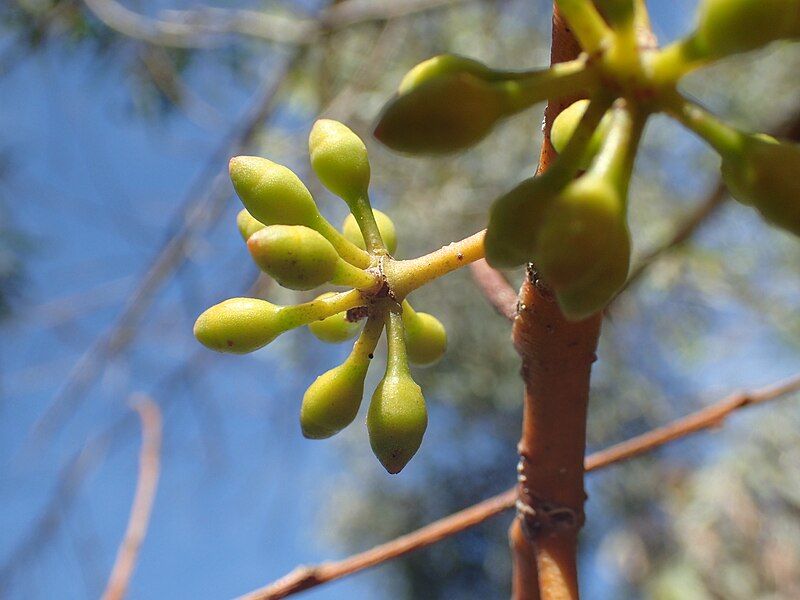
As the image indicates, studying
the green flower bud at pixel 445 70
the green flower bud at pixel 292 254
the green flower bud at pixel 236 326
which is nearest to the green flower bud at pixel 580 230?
the green flower bud at pixel 445 70

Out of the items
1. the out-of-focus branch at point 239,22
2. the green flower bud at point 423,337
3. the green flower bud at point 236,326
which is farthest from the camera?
the out-of-focus branch at point 239,22

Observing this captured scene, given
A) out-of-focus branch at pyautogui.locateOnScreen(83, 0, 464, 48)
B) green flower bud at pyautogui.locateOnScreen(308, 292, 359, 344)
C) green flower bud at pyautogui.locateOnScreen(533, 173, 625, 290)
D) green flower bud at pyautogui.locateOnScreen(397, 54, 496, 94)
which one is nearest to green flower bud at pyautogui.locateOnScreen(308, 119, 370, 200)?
green flower bud at pyautogui.locateOnScreen(308, 292, 359, 344)

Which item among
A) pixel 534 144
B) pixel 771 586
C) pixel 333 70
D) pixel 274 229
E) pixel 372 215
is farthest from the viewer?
pixel 534 144

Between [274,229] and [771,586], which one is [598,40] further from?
[771,586]

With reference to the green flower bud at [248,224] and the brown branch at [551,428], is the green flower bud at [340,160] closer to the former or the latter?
the green flower bud at [248,224]

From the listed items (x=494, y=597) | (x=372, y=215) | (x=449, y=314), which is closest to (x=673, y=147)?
(x=449, y=314)
